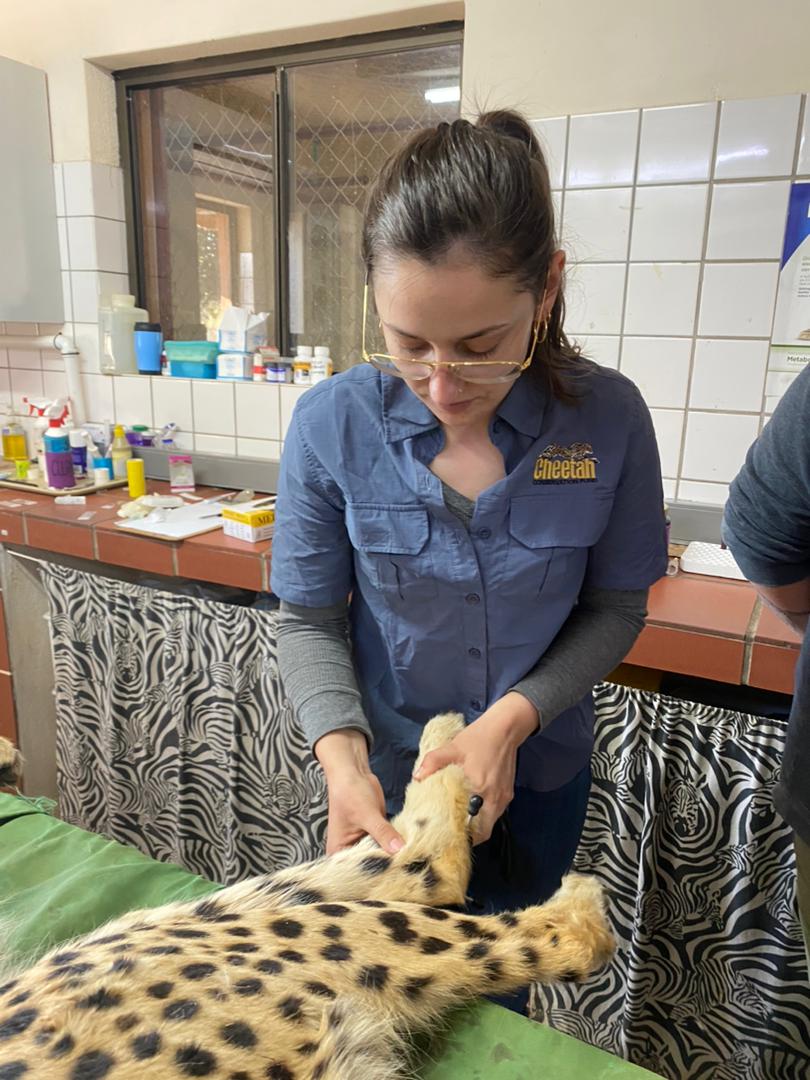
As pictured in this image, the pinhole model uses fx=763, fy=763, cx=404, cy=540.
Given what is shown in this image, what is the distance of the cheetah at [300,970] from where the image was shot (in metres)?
0.50

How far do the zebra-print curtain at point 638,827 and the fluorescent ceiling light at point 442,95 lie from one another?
143 cm

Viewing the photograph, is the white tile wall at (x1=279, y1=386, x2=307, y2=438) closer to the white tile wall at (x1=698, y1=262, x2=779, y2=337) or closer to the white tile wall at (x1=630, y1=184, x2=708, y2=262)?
the white tile wall at (x1=630, y1=184, x2=708, y2=262)

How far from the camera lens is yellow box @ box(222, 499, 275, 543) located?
1.70m

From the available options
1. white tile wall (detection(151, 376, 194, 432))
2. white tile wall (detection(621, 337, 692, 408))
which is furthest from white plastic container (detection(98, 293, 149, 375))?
white tile wall (detection(621, 337, 692, 408))

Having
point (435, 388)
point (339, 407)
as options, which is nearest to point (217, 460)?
point (339, 407)

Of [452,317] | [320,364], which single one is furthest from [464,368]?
[320,364]

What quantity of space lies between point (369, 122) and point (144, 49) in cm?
67

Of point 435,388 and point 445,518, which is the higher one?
point 435,388

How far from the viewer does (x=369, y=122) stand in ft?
6.88

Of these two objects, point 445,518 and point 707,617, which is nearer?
point 445,518

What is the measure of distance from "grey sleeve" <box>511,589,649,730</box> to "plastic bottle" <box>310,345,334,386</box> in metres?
1.35

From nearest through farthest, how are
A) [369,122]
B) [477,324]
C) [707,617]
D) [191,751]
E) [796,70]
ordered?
[477,324] < [707,617] < [796,70] < [191,751] < [369,122]

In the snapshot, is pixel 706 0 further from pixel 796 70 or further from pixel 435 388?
pixel 435 388

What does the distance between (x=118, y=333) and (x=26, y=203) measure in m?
0.44
